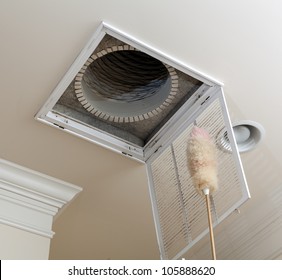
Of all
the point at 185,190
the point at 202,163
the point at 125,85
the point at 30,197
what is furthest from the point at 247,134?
the point at 30,197

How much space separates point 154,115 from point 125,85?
0.14 metres

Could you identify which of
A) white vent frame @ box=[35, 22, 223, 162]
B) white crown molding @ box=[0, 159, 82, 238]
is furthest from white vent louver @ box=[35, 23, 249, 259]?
white crown molding @ box=[0, 159, 82, 238]

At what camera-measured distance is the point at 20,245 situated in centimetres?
205

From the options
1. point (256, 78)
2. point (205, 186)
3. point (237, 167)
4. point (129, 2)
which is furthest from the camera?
point (256, 78)

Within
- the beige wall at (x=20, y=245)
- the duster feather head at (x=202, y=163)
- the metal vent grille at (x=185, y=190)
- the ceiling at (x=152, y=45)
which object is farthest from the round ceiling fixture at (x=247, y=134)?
the beige wall at (x=20, y=245)

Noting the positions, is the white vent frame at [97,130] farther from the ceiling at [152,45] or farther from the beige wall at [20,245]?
the beige wall at [20,245]

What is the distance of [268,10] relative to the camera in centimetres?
161

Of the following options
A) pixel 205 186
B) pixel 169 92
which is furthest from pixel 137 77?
pixel 205 186

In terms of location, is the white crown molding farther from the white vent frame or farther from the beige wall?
the white vent frame

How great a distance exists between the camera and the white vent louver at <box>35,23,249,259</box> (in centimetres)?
171

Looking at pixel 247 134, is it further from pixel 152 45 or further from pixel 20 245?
pixel 20 245

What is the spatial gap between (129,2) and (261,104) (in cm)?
57

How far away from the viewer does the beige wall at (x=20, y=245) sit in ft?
6.59

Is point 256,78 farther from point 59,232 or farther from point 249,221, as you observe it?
point 59,232
